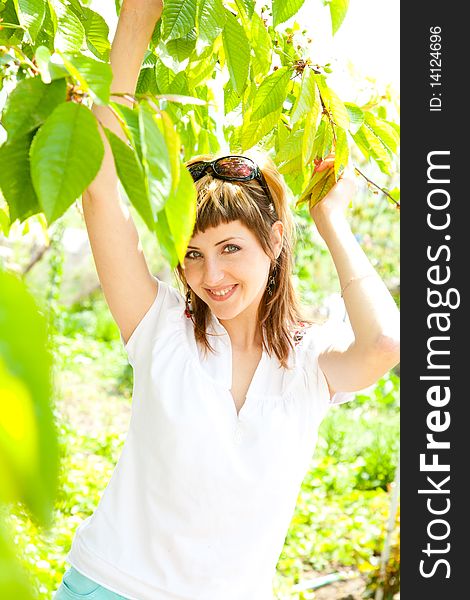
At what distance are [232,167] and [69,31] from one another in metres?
0.42

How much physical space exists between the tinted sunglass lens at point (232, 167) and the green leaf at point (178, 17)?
0.34 meters

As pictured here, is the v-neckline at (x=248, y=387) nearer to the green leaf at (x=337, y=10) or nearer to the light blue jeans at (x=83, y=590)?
the light blue jeans at (x=83, y=590)

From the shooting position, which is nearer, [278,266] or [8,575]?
[8,575]

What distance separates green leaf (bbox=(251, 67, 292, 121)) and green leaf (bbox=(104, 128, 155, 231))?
0.57 meters

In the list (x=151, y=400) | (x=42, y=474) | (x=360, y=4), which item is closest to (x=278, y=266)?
(x=151, y=400)

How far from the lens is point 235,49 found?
1076 millimetres

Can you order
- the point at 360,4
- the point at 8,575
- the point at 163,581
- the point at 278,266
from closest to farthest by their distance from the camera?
the point at 8,575 → the point at 163,581 → the point at 278,266 → the point at 360,4

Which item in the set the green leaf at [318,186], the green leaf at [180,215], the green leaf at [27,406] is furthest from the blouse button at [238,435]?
the green leaf at [27,406]

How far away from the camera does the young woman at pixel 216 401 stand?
1271 millimetres

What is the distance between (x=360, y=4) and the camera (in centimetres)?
395

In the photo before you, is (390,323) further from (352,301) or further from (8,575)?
(8,575)

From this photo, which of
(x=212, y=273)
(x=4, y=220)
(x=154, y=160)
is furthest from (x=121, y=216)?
(x=154, y=160)

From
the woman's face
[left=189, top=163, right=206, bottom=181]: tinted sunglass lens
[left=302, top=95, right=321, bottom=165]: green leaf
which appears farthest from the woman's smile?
[left=302, top=95, right=321, bottom=165]: green leaf

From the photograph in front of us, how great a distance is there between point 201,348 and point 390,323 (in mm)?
312
